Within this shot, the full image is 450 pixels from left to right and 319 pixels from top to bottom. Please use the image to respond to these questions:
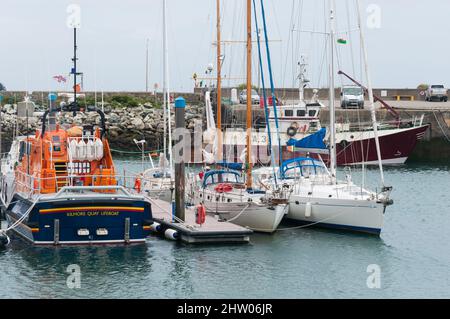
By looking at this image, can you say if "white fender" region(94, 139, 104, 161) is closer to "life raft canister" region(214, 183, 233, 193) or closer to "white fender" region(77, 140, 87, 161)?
"white fender" region(77, 140, 87, 161)

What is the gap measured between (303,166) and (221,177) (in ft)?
12.0

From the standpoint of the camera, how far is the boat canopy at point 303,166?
133 feet

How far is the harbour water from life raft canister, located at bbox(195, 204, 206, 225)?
1194 mm

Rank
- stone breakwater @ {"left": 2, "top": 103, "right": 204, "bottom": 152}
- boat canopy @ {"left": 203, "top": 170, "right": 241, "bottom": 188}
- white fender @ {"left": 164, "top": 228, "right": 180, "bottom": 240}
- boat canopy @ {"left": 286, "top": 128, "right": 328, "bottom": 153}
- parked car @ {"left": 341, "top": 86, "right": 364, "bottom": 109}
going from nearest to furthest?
white fender @ {"left": 164, "top": 228, "right": 180, "bottom": 240} → boat canopy @ {"left": 203, "top": 170, "right": 241, "bottom": 188} → boat canopy @ {"left": 286, "top": 128, "right": 328, "bottom": 153} → parked car @ {"left": 341, "top": 86, "right": 364, "bottom": 109} → stone breakwater @ {"left": 2, "top": 103, "right": 204, "bottom": 152}

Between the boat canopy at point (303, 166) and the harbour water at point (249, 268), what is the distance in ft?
11.2

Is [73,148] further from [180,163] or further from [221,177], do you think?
[221,177]

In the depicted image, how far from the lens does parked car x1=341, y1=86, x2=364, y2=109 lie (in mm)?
77375

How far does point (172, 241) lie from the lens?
112 ft

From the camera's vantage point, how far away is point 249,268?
1200 inches

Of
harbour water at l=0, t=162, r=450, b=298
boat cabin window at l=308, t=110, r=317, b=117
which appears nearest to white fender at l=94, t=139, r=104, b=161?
harbour water at l=0, t=162, r=450, b=298

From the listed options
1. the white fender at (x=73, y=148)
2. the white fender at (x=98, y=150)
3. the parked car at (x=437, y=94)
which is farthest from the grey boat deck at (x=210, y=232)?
the parked car at (x=437, y=94)

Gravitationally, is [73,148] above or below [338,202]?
above

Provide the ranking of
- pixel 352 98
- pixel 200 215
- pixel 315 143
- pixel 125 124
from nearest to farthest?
1. pixel 200 215
2. pixel 315 143
3. pixel 352 98
4. pixel 125 124

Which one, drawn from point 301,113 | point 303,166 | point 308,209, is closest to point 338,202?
point 308,209
